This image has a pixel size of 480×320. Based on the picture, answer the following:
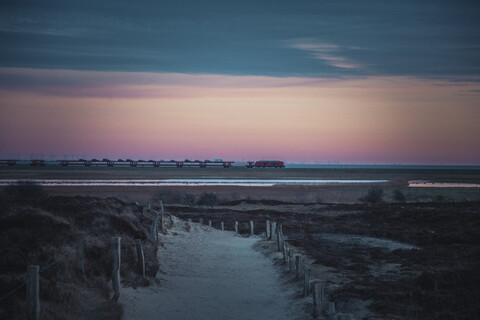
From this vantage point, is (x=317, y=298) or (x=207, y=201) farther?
(x=207, y=201)

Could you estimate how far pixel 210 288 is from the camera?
14.9 metres

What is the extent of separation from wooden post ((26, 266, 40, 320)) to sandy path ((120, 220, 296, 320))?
10.6 feet

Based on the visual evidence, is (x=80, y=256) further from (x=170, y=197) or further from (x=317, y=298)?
(x=170, y=197)

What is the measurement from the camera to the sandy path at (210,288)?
12133 mm

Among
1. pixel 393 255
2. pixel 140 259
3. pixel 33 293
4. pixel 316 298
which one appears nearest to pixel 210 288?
pixel 140 259

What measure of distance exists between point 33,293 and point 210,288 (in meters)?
7.44

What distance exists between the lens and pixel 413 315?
10.6 m

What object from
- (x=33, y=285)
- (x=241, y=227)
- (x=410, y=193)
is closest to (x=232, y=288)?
(x=33, y=285)

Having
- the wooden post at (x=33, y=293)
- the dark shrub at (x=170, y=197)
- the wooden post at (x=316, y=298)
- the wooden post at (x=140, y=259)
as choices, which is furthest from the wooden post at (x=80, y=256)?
the dark shrub at (x=170, y=197)

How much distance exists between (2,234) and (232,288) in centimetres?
664

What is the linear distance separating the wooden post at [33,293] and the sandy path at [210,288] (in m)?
3.24

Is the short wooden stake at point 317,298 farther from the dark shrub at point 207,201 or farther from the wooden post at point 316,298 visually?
the dark shrub at point 207,201

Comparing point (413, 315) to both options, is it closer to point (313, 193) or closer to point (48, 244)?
point (48, 244)

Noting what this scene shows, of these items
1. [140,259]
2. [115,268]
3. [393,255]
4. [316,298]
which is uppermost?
[115,268]
